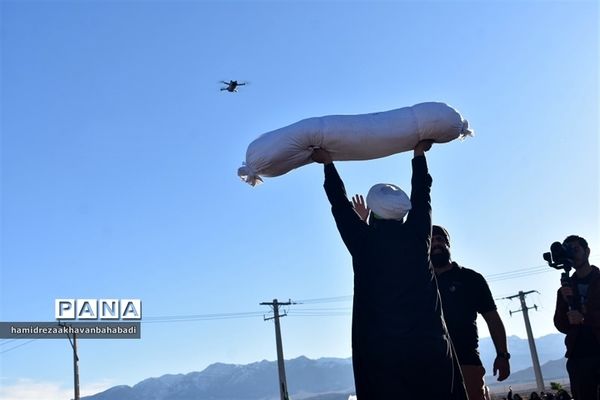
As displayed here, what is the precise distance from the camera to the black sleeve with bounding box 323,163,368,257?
13.6 feet

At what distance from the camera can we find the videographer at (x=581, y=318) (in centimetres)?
524

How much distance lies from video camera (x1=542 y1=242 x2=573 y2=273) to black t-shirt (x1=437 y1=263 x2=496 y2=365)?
0.56 metres

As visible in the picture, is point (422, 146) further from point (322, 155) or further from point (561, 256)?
point (561, 256)

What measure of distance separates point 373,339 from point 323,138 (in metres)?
1.31

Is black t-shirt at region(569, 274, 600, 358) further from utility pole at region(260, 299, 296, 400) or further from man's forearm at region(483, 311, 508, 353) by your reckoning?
utility pole at region(260, 299, 296, 400)

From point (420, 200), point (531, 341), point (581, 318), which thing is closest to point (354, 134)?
point (420, 200)

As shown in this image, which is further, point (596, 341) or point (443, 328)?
point (596, 341)

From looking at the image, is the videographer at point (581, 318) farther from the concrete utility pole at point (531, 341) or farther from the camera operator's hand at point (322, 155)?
the concrete utility pole at point (531, 341)

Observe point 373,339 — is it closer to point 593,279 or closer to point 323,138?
point 323,138

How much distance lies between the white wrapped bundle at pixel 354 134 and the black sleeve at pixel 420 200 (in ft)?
0.65

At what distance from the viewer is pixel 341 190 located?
4309 millimetres

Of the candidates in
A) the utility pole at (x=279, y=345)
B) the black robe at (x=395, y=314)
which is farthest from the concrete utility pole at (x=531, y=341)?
the black robe at (x=395, y=314)

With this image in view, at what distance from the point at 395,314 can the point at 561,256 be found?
80.9 inches

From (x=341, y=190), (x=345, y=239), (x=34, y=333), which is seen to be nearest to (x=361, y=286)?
(x=345, y=239)
